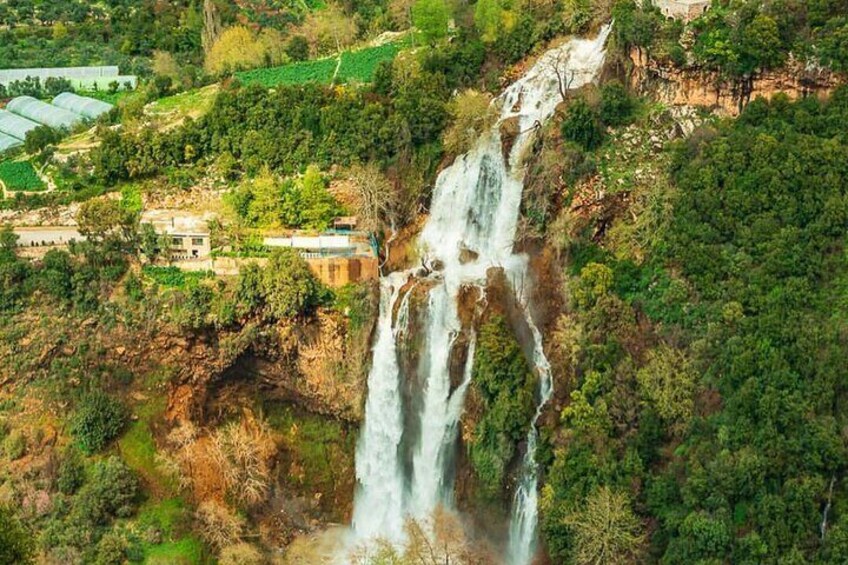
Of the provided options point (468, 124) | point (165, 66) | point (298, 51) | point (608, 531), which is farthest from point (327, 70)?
point (608, 531)

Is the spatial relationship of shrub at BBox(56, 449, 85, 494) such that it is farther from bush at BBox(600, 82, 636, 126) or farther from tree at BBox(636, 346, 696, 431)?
bush at BBox(600, 82, 636, 126)

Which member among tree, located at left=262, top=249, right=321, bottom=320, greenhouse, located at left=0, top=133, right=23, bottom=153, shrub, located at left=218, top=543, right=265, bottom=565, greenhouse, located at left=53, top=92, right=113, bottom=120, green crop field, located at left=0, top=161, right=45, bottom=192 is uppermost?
greenhouse, located at left=53, top=92, right=113, bottom=120

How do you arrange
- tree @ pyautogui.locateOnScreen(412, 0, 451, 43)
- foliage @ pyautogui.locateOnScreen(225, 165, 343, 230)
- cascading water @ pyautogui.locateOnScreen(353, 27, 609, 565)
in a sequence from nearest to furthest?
1. cascading water @ pyautogui.locateOnScreen(353, 27, 609, 565)
2. foliage @ pyautogui.locateOnScreen(225, 165, 343, 230)
3. tree @ pyautogui.locateOnScreen(412, 0, 451, 43)

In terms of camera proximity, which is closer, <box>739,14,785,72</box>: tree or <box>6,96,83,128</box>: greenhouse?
<box>739,14,785,72</box>: tree

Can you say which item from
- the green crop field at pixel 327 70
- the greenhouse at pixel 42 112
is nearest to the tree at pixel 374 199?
the green crop field at pixel 327 70

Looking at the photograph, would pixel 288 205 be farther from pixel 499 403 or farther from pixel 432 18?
pixel 499 403

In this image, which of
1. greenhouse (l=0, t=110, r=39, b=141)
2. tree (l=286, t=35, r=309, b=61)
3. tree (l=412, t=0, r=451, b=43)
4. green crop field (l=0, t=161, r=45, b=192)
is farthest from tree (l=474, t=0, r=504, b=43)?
greenhouse (l=0, t=110, r=39, b=141)

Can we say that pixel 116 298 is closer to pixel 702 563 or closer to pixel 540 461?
pixel 540 461
